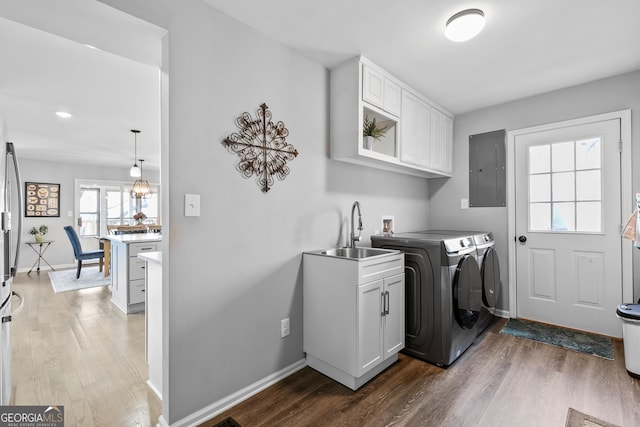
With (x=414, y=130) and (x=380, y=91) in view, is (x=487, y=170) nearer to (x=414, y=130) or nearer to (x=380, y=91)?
(x=414, y=130)

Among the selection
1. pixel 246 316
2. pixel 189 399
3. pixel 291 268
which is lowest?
pixel 189 399

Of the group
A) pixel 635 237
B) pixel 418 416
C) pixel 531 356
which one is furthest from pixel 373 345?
pixel 635 237

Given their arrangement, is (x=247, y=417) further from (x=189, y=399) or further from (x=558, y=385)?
(x=558, y=385)

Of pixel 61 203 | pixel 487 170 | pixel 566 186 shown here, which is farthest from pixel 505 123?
pixel 61 203

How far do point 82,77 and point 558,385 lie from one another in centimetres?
455

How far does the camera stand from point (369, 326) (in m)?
2.01

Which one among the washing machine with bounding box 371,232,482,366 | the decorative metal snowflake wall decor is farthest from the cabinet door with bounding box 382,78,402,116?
the washing machine with bounding box 371,232,482,366

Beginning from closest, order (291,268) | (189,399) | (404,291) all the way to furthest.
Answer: (189,399) < (291,268) < (404,291)

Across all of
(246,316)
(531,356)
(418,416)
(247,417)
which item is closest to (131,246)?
(246,316)

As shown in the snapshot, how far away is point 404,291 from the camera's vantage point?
7.88 feet

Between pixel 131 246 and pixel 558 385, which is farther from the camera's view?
pixel 131 246

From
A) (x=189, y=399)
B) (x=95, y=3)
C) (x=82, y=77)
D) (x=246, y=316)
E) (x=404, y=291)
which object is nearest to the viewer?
(x=95, y=3)

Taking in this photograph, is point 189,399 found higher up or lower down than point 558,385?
higher up

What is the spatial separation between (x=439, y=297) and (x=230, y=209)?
167 centimetres
